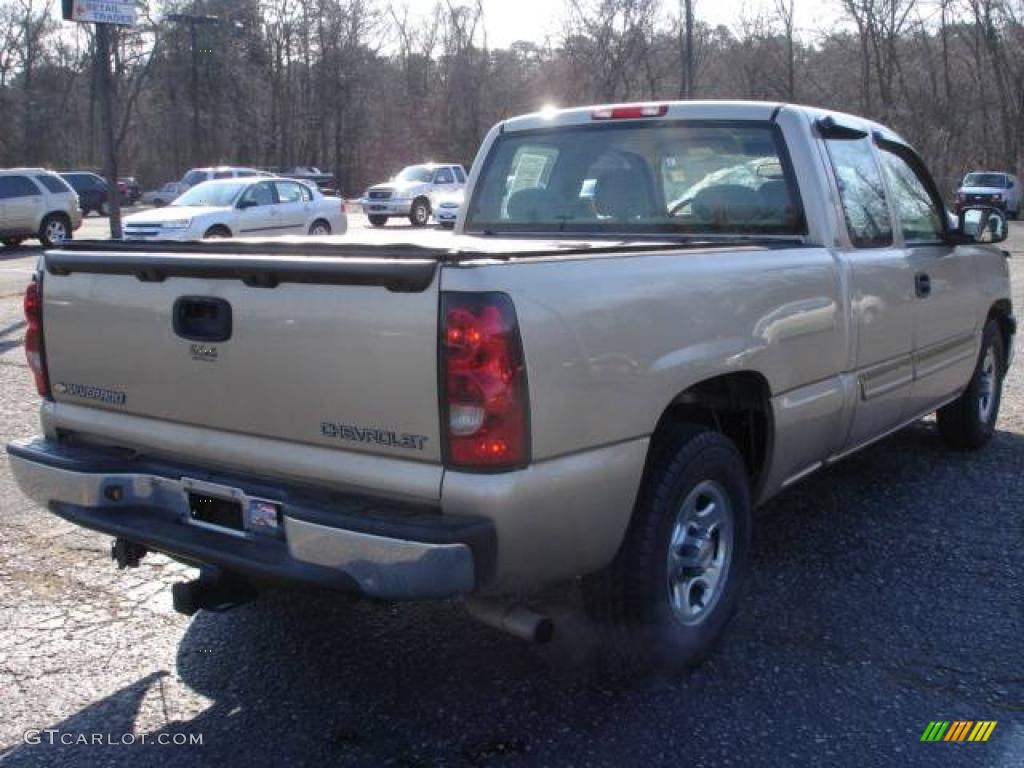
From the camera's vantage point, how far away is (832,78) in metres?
51.3

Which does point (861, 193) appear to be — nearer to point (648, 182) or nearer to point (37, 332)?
point (648, 182)

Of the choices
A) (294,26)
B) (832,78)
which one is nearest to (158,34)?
(294,26)

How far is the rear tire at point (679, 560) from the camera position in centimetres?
312

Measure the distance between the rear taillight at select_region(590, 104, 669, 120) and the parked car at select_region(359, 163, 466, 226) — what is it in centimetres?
2778

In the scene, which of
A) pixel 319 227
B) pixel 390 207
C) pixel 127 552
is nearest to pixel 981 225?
pixel 127 552

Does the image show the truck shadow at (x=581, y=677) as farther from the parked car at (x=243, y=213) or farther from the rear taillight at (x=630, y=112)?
the parked car at (x=243, y=213)

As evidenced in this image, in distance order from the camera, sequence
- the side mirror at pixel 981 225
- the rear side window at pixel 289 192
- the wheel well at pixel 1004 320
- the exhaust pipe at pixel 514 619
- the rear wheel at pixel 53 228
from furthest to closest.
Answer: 1. the rear wheel at pixel 53 228
2. the rear side window at pixel 289 192
3. the wheel well at pixel 1004 320
4. the side mirror at pixel 981 225
5. the exhaust pipe at pixel 514 619

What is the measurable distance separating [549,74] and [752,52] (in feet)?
38.2

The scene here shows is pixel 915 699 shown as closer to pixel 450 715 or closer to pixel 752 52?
pixel 450 715

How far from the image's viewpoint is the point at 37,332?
3604mm

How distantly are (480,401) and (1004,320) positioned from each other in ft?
16.3

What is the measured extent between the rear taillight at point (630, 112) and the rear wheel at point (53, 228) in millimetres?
20861

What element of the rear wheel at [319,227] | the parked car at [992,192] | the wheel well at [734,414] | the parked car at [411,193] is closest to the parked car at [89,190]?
the parked car at [411,193]

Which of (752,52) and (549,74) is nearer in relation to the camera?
(752,52)
